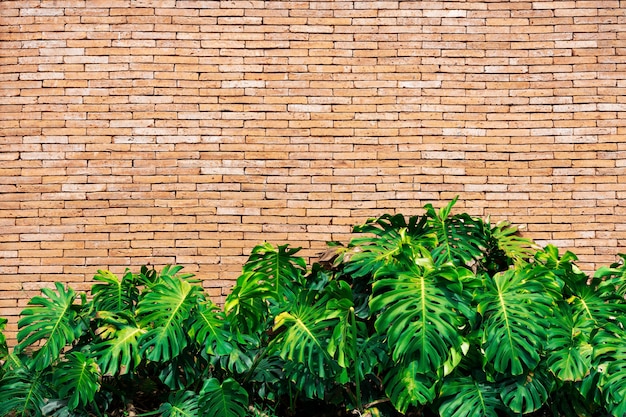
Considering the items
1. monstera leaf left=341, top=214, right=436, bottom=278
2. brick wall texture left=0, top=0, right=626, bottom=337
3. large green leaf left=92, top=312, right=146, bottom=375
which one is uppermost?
brick wall texture left=0, top=0, right=626, bottom=337

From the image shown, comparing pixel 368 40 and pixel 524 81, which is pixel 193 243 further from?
pixel 524 81

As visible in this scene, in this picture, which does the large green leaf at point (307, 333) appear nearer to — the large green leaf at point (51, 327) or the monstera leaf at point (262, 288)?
the monstera leaf at point (262, 288)

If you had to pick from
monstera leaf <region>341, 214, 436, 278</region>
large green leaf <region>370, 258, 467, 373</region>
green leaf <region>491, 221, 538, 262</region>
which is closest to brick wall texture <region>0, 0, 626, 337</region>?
green leaf <region>491, 221, 538, 262</region>

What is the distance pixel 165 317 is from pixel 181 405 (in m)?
0.59

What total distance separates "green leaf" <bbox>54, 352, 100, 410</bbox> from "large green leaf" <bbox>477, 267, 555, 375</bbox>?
8.48 ft

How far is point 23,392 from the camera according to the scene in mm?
5406

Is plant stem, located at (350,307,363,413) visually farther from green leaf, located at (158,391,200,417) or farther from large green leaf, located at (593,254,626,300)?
large green leaf, located at (593,254,626,300)

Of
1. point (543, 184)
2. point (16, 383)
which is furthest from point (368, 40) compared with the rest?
point (16, 383)

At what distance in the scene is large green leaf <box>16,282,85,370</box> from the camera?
5340mm

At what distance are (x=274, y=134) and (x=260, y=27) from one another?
907mm

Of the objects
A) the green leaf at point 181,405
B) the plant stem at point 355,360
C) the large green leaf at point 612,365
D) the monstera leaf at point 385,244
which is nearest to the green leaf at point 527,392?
the large green leaf at point 612,365

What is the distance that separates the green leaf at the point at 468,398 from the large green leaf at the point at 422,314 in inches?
8.7

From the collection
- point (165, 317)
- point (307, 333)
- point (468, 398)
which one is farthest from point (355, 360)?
point (165, 317)

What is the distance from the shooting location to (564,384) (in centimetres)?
527
